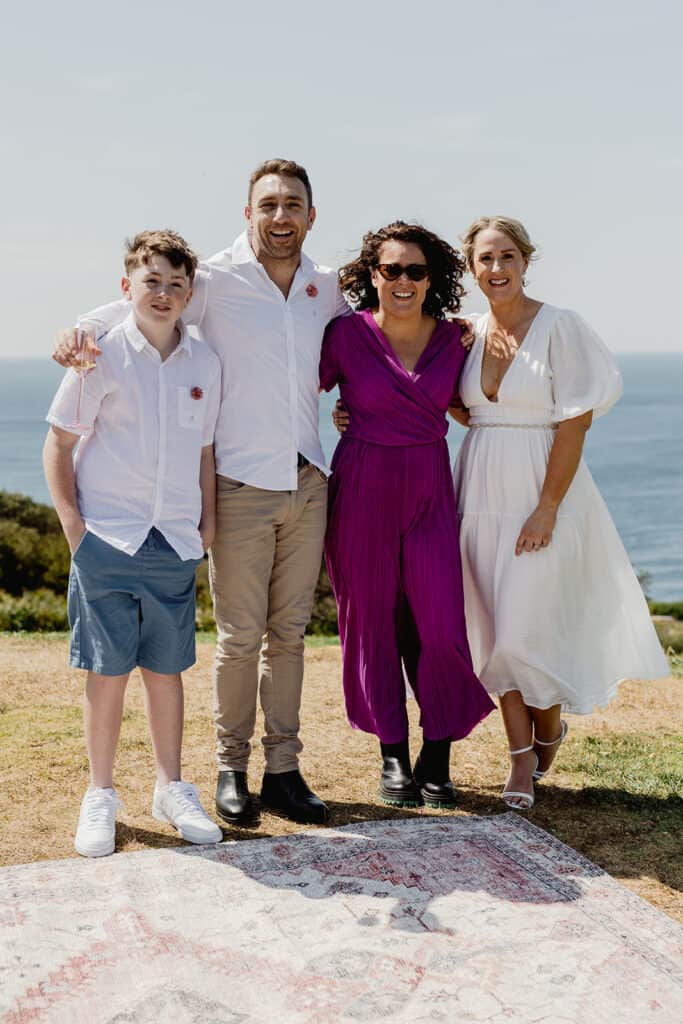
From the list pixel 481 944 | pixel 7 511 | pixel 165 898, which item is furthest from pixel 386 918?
pixel 7 511

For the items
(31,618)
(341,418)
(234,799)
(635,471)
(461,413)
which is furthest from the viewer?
(635,471)

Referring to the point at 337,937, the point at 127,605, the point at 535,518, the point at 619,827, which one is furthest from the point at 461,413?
the point at 337,937

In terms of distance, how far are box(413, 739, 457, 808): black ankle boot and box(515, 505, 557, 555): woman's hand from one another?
0.81m

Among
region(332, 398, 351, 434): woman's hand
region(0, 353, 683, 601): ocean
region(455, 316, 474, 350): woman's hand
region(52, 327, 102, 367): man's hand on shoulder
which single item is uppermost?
region(455, 316, 474, 350): woman's hand

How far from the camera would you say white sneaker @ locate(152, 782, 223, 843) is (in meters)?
3.83

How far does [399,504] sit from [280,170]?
4.12 ft

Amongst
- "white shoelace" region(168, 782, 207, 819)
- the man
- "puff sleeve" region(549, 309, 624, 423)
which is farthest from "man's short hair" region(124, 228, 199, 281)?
"white shoelace" region(168, 782, 207, 819)

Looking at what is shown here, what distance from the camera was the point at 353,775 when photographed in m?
4.71

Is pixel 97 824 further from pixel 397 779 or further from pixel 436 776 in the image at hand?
pixel 436 776

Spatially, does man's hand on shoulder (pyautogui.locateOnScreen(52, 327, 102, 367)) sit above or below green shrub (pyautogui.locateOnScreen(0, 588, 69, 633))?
above

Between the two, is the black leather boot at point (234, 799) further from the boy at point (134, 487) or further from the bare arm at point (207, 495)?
the bare arm at point (207, 495)

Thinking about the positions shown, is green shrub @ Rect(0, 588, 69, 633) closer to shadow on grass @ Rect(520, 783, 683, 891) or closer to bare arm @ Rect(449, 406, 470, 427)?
bare arm @ Rect(449, 406, 470, 427)

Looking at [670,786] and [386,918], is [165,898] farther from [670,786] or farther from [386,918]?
[670,786]

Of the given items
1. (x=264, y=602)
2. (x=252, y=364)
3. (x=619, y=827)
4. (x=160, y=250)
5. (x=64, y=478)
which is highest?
(x=160, y=250)
